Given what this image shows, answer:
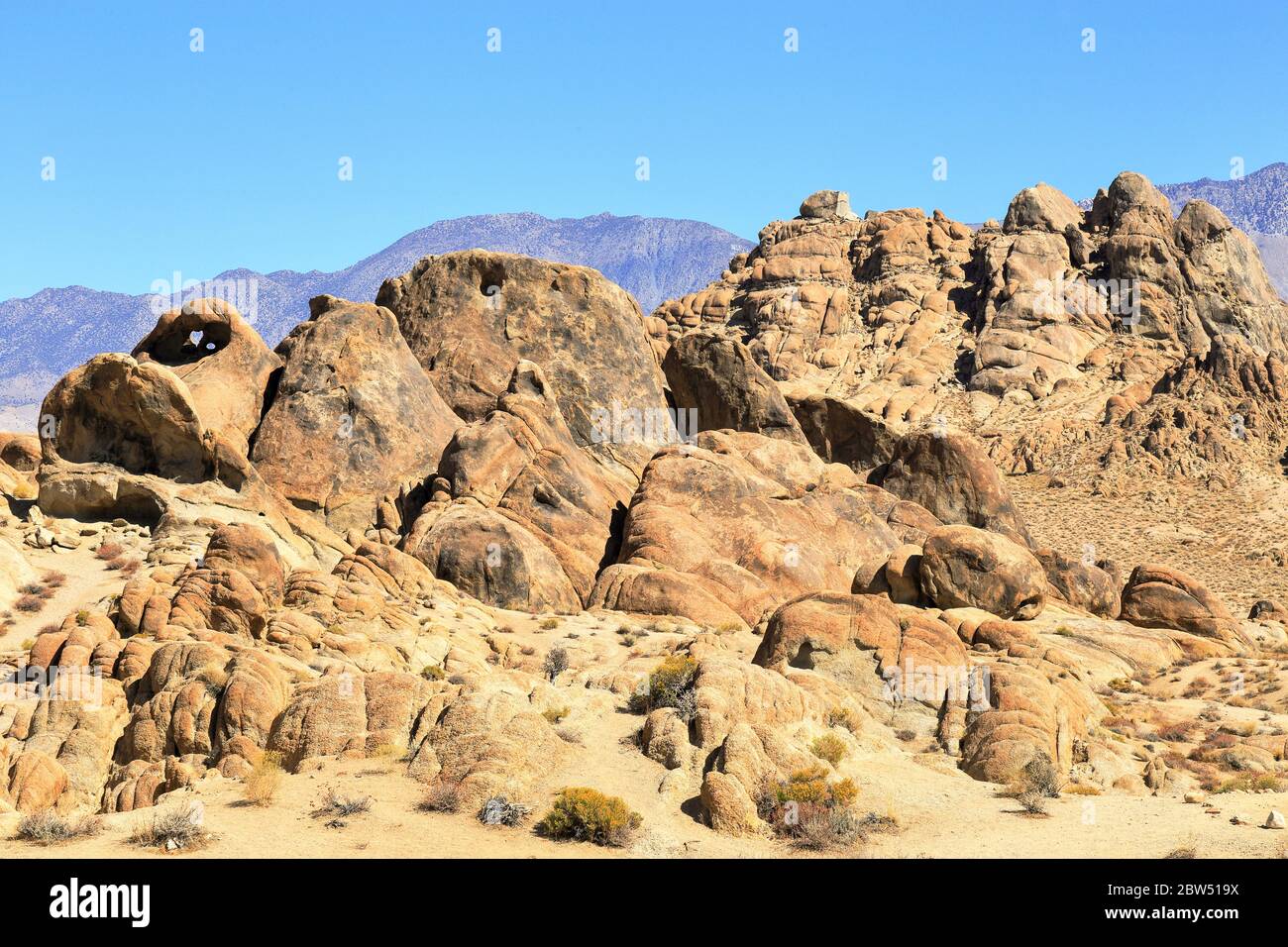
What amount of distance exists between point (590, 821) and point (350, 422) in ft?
83.0

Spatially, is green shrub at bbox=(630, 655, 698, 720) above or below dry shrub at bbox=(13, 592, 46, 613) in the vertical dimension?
below

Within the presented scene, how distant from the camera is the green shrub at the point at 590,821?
15.2 metres

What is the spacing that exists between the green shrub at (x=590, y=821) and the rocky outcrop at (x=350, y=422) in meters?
21.7

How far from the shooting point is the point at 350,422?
125 ft

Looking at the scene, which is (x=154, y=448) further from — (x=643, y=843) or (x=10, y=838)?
(x=643, y=843)

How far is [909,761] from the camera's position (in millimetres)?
19578

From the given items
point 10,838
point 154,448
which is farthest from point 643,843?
point 154,448

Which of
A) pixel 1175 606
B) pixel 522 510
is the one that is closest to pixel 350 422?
pixel 522 510

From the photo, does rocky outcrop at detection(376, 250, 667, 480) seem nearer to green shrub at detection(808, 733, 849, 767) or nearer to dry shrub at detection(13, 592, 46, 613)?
dry shrub at detection(13, 592, 46, 613)

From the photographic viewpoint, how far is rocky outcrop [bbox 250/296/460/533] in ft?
120

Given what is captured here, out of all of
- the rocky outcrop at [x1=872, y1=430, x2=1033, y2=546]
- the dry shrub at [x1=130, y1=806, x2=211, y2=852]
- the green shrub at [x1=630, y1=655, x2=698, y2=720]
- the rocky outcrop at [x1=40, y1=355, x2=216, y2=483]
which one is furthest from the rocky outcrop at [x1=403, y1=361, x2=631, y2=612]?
the dry shrub at [x1=130, y1=806, x2=211, y2=852]

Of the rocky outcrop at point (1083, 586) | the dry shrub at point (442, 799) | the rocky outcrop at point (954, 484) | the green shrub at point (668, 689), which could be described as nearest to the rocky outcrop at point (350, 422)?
the green shrub at point (668, 689)

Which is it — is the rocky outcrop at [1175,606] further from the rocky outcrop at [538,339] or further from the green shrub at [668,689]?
the green shrub at [668,689]

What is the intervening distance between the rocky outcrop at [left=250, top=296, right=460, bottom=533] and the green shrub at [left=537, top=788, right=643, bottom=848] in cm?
2174
